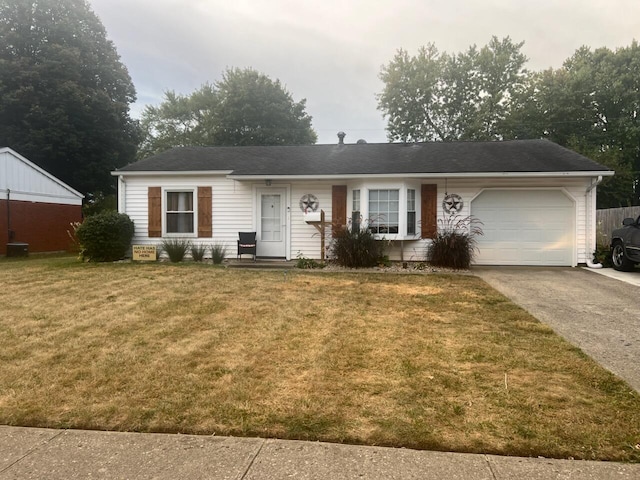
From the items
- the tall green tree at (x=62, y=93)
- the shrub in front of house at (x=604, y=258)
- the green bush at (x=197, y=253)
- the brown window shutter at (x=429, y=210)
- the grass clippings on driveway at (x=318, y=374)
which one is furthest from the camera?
the tall green tree at (x=62, y=93)

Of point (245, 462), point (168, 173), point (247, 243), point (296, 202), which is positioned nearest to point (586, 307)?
point (245, 462)

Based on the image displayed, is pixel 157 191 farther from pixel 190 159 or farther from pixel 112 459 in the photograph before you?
pixel 112 459

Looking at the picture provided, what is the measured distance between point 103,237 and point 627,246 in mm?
13457

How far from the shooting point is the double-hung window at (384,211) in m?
11.1

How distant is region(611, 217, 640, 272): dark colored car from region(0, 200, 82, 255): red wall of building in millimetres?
19434

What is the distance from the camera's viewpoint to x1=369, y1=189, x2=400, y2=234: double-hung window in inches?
436

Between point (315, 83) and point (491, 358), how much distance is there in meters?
24.5

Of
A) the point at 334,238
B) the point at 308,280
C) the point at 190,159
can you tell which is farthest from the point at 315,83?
the point at 308,280

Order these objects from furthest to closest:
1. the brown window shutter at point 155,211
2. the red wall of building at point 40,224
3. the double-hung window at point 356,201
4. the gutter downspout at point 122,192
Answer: the red wall of building at point 40,224 → the gutter downspout at point 122,192 → the brown window shutter at point 155,211 → the double-hung window at point 356,201

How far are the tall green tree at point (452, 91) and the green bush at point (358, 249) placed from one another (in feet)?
70.7

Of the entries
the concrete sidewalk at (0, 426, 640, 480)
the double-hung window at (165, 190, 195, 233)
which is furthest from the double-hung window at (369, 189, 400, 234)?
the concrete sidewalk at (0, 426, 640, 480)

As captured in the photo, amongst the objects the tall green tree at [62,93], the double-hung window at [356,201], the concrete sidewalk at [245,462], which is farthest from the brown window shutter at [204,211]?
the tall green tree at [62,93]

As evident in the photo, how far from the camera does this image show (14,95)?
2117cm

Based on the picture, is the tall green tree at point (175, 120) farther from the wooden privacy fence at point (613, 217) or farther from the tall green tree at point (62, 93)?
the wooden privacy fence at point (613, 217)
